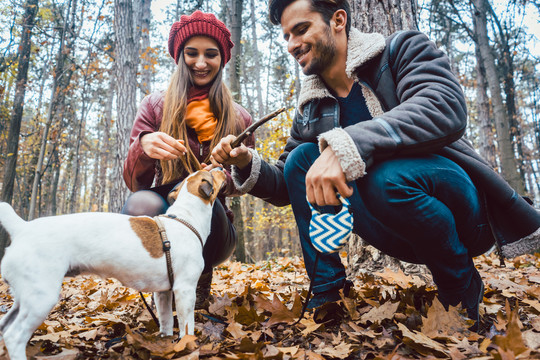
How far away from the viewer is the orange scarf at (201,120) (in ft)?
9.91

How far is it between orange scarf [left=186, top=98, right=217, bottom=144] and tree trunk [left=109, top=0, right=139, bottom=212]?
508 cm

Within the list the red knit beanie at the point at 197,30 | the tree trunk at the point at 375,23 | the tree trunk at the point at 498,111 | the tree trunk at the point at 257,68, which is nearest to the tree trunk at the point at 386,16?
the tree trunk at the point at 375,23

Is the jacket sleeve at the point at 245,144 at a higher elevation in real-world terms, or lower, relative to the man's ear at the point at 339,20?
lower

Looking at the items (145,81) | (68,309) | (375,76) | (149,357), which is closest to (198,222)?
(149,357)

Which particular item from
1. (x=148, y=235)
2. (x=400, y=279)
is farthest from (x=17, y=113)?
(x=400, y=279)

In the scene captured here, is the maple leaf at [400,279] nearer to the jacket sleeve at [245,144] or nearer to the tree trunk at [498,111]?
the jacket sleeve at [245,144]

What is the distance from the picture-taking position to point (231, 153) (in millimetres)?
2287

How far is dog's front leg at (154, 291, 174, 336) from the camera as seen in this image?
2151 mm

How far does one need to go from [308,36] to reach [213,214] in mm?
A: 1627

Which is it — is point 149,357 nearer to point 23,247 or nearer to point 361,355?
point 23,247

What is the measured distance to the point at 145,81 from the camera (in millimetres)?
13008

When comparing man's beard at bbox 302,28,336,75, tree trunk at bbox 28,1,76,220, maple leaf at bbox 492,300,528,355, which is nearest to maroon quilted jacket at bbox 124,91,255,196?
man's beard at bbox 302,28,336,75

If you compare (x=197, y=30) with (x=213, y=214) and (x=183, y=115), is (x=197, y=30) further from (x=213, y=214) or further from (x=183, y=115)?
(x=213, y=214)

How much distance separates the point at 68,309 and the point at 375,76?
354 centimetres
